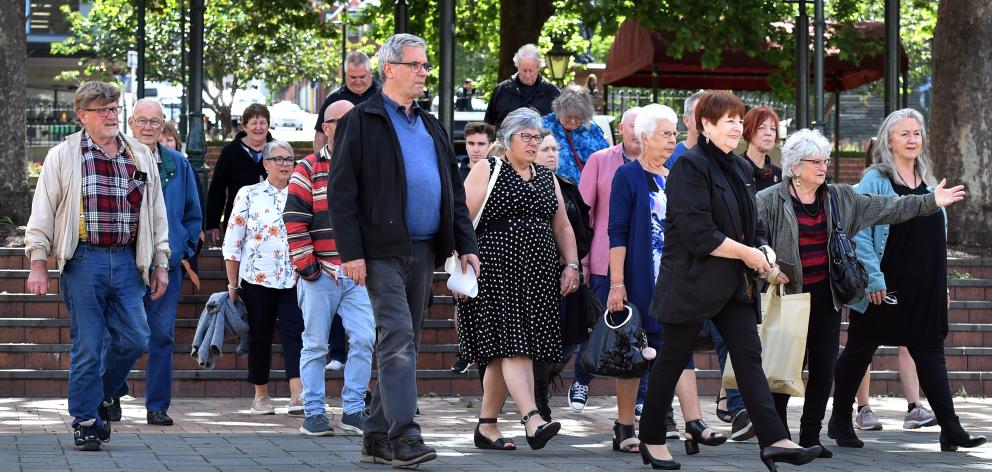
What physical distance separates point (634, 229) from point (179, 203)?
9.43 feet

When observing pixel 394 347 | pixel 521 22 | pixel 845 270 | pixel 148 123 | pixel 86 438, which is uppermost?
pixel 521 22

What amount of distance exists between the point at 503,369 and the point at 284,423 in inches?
73.1

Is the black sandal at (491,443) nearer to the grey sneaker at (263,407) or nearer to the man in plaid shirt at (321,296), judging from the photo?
the man in plaid shirt at (321,296)

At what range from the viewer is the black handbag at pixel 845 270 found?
7773mm

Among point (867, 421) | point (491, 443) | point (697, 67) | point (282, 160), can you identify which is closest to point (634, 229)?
point (491, 443)

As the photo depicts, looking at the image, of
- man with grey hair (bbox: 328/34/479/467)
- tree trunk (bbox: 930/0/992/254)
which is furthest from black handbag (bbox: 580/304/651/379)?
tree trunk (bbox: 930/0/992/254)

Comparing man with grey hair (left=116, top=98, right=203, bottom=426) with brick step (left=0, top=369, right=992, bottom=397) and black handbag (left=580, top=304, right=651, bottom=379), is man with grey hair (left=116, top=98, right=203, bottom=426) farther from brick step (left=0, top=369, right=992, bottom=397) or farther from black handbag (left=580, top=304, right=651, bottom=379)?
black handbag (left=580, top=304, right=651, bottom=379)

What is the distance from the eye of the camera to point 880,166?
28.4ft

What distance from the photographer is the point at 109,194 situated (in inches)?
317

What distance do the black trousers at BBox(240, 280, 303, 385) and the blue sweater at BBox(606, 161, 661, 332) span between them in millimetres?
2456

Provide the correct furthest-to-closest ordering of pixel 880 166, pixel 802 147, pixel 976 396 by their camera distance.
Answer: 1. pixel 976 396
2. pixel 880 166
3. pixel 802 147

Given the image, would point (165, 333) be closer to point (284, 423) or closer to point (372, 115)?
point (284, 423)

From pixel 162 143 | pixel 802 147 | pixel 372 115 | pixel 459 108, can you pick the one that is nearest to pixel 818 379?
pixel 802 147

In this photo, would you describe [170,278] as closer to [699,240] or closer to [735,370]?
[699,240]
